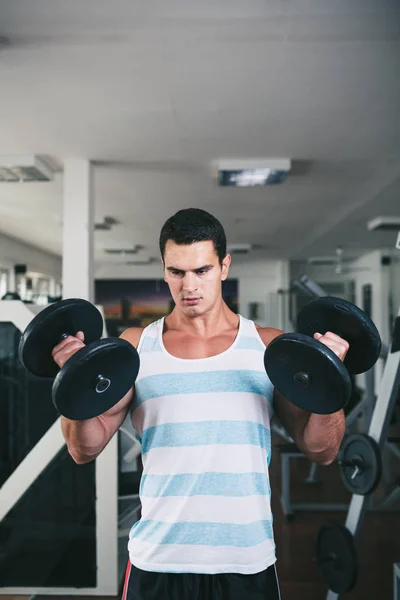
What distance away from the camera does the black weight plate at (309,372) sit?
2.62 feet

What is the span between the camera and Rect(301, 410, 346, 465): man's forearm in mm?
865

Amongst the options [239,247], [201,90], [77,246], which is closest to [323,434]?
[201,90]

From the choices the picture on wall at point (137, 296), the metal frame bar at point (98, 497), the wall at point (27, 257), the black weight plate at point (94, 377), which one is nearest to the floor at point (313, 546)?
the metal frame bar at point (98, 497)

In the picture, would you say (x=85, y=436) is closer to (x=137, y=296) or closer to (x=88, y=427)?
(x=88, y=427)

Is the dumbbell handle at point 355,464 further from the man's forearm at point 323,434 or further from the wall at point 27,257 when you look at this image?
the wall at point 27,257

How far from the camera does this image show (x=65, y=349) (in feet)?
2.94

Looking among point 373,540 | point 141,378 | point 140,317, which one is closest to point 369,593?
point 373,540

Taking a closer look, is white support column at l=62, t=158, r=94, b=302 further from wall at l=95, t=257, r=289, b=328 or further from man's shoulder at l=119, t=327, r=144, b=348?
wall at l=95, t=257, r=289, b=328

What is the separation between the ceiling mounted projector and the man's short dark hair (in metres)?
1.63

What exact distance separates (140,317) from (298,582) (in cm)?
686

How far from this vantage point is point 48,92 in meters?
1.66

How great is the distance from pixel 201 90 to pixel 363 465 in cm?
A: 140

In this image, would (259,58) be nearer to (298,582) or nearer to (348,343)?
(348,343)

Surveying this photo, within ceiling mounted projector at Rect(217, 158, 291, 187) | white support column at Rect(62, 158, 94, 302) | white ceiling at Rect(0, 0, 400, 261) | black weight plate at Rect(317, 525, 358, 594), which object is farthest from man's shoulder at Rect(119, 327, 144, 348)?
ceiling mounted projector at Rect(217, 158, 291, 187)
